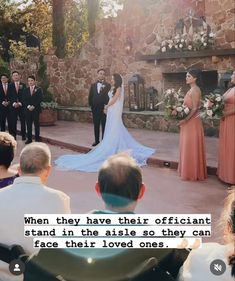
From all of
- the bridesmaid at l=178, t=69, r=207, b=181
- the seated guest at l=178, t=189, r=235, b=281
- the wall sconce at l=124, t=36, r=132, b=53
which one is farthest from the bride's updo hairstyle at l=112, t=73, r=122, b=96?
the seated guest at l=178, t=189, r=235, b=281

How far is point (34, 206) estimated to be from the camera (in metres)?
2.19

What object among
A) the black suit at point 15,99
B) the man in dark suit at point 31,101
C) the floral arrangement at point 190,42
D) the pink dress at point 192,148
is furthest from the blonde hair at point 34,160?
the floral arrangement at point 190,42

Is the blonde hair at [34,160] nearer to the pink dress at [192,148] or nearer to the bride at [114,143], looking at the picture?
the pink dress at [192,148]

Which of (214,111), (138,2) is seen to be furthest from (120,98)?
(138,2)

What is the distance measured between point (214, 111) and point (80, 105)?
29.8 feet

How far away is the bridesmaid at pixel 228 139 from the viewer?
20.5 feet

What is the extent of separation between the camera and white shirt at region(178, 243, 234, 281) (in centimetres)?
165

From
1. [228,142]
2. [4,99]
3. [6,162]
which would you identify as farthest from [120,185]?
[4,99]

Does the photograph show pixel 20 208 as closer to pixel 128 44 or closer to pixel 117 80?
pixel 117 80

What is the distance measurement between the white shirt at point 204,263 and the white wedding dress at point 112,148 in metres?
6.14

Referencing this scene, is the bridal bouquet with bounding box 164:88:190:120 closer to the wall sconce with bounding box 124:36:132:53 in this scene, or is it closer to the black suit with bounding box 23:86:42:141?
the black suit with bounding box 23:86:42:141

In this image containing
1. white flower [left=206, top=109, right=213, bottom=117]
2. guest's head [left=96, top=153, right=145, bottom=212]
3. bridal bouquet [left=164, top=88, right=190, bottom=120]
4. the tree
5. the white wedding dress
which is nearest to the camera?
guest's head [left=96, top=153, right=145, bottom=212]

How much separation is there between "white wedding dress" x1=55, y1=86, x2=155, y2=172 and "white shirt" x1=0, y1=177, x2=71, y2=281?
5.58 metres

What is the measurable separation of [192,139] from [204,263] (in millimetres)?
4949
